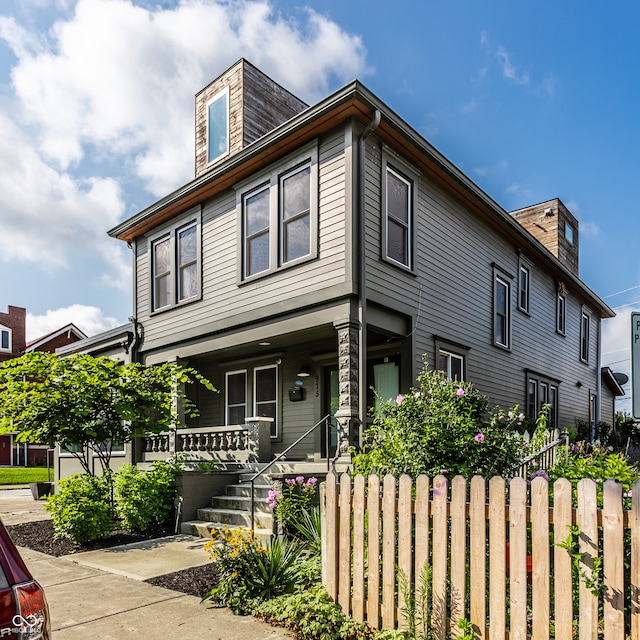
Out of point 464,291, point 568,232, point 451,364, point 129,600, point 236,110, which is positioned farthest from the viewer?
point 568,232

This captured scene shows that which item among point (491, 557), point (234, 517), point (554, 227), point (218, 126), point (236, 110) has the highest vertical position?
point (236, 110)

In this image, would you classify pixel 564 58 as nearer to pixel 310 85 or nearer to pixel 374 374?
pixel 310 85

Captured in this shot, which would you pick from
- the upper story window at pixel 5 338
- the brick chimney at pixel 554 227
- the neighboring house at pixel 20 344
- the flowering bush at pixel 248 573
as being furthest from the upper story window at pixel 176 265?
the upper story window at pixel 5 338

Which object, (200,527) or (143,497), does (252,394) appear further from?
(200,527)

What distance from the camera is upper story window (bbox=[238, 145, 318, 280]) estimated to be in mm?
10232

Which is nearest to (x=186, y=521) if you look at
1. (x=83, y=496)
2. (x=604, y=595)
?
(x=83, y=496)

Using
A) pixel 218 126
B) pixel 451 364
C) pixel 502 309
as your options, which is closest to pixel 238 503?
pixel 451 364

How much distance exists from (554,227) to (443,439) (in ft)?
54.4

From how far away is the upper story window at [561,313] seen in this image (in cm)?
1839

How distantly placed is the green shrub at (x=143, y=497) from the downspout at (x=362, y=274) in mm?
3355

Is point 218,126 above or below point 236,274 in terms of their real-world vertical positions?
above

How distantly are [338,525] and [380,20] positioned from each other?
838 cm

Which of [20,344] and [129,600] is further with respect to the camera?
[20,344]

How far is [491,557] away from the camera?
12.5 feet
